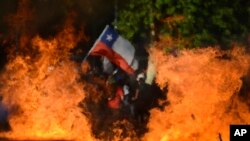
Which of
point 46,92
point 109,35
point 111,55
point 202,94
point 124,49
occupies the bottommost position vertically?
point 202,94

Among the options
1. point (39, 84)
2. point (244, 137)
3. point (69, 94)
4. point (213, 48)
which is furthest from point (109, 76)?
point (244, 137)

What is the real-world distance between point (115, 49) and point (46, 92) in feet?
8.83

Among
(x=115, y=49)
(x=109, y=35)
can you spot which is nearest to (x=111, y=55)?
(x=115, y=49)

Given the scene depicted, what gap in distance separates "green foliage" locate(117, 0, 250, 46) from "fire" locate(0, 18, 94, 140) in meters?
2.90

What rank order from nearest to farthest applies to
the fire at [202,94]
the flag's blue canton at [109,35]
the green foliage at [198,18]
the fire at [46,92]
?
the green foliage at [198,18]
the fire at [202,94]
the fire at [46,92]
the flag's blue canton at [109,35]

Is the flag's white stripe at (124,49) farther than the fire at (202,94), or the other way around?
the flag's white stripe at (124,49)

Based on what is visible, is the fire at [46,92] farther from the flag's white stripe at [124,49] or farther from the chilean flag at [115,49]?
the flag's white stripe at [124,49]

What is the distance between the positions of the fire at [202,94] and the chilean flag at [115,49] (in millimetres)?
980

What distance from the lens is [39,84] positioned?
45.1ft

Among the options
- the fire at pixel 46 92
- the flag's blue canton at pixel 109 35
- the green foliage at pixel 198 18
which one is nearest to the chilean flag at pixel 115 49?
the flag's blue canton at pixel 109 35

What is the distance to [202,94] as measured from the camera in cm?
1263

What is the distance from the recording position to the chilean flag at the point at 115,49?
1338 centimetres

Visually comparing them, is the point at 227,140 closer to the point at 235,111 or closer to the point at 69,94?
the point at 235,111

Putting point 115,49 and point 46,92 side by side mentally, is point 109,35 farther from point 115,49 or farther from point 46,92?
point 46,92
